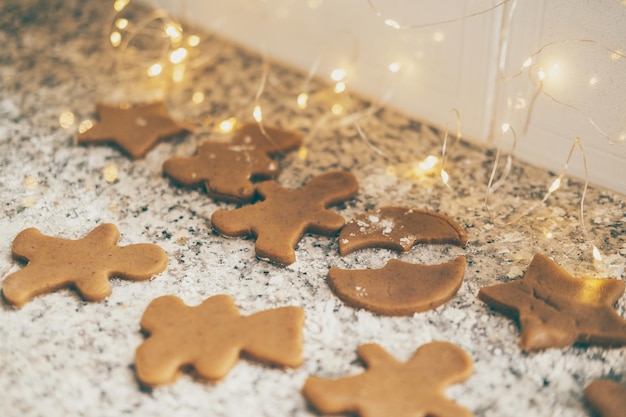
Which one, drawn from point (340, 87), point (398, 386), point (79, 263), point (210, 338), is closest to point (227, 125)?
point (340, 87)

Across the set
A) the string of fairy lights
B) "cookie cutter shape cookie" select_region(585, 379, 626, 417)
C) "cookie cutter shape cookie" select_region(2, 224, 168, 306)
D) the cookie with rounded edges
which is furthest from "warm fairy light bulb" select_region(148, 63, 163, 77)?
"cookie cutter shape cookie" select_region(585, 379, 626, 417)

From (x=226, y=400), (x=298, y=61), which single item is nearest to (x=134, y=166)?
(x=298, y=61)

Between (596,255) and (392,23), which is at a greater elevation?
(392,23)

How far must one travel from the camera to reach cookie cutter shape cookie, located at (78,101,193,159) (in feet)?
4.09

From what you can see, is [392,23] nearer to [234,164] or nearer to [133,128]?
[234,164]

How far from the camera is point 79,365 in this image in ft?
2.85

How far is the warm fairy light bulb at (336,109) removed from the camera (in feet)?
4.45

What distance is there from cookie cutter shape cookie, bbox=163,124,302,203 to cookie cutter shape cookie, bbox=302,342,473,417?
15.5 inches

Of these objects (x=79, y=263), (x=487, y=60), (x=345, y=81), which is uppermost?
(x=487, y=60)

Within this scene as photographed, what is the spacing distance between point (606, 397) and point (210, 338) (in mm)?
479

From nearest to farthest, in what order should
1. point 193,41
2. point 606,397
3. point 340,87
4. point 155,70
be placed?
point 606,397, point 340,87, point 155,70, point 193,41

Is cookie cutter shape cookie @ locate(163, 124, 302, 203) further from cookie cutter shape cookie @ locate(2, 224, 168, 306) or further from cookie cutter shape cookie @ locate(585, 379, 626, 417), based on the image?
cookie cutter shape cookie @ locate(585, 379, 626, 417)

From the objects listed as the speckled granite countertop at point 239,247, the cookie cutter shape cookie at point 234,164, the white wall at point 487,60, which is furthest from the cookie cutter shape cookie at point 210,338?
the white wall at point 487,60

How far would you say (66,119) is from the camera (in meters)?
1.34
